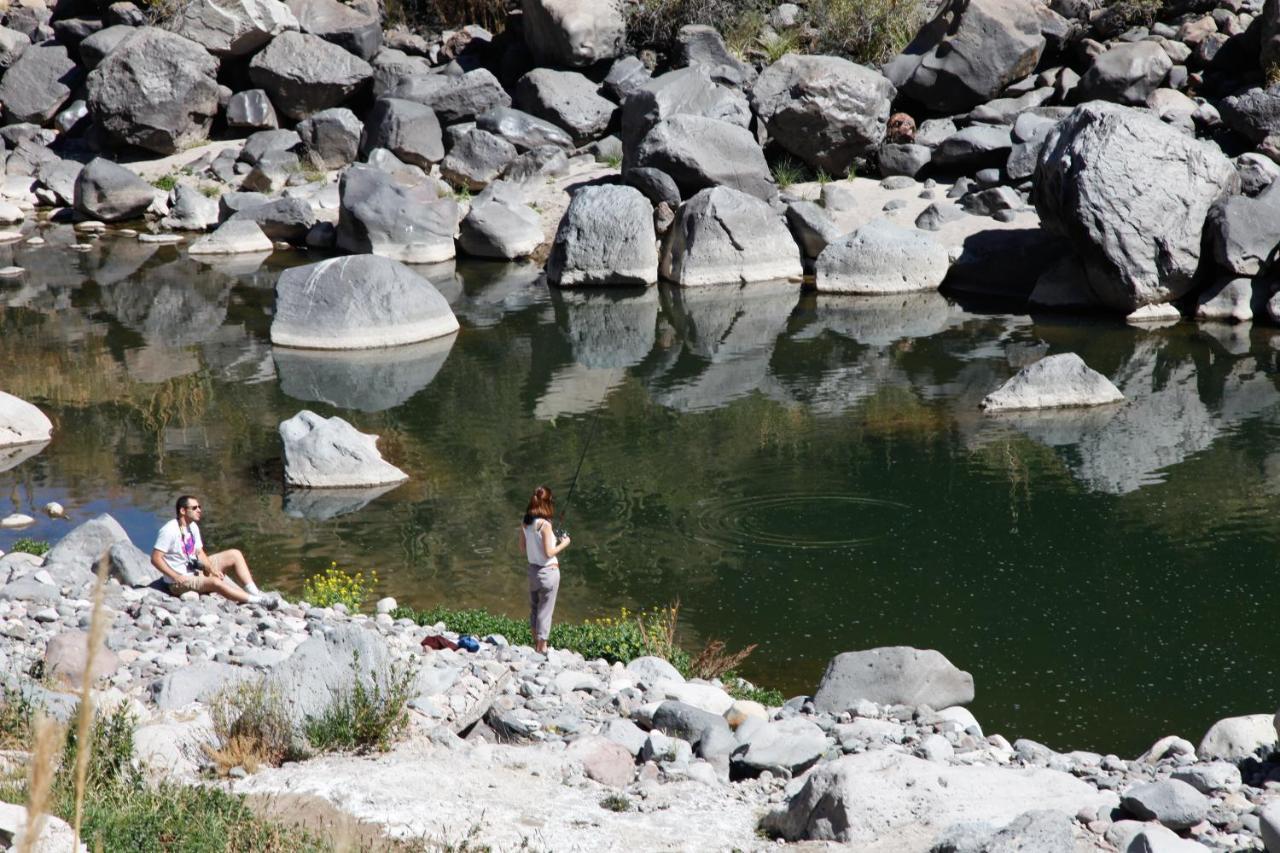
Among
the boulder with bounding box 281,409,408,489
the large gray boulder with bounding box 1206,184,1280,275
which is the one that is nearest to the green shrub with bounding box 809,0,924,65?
the large gray boulder with bounding box 1206,184,1280,275

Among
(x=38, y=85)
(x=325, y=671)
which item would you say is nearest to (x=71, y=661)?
(x=325, y=671)

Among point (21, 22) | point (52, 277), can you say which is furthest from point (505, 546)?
point (21, 22)

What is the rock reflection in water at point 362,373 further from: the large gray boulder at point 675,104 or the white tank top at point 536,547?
the large gray boulder at point 675,104

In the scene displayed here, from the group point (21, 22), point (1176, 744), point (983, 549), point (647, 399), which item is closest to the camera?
point (1176, 744)

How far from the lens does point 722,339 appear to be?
2809cm

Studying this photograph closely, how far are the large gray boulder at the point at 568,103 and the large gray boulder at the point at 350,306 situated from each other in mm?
16153

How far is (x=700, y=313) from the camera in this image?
30344mm

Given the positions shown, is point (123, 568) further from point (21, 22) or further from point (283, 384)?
point (21, 22)

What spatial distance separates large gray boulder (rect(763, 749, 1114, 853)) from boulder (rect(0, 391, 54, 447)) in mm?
16067

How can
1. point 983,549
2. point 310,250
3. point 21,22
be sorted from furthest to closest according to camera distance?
point 21,22, point 310,250, point 983,549

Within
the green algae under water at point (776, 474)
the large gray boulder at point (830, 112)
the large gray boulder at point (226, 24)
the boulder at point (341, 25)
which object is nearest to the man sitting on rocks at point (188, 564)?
the green algae under water at point (776, 474)

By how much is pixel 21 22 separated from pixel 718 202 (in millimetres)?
30829

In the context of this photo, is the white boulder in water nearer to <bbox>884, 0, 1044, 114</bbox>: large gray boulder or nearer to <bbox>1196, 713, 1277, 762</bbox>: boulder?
<bbox>1196, 713, 1277, 762</bbox>: boulder

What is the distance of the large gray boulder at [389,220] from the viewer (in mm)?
34719
